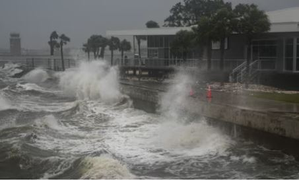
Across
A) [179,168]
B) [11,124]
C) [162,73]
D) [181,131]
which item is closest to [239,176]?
[179,168]

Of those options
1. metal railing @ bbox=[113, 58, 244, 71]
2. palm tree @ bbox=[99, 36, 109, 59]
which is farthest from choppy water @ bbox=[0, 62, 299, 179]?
palm tree @ bbox=[99, 36, 109, 59]

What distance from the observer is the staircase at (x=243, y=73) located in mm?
24986

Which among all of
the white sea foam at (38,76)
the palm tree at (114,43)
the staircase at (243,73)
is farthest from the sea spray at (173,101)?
the white sea foam at (38,76)

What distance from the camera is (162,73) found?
33125 mm

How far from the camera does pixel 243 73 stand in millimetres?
25281

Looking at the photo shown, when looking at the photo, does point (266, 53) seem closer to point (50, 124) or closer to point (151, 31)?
point (151, 31)

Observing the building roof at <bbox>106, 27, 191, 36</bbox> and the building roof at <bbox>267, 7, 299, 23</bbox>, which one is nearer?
the building roof at <bbox>267, 7, 299, 23</bbox>

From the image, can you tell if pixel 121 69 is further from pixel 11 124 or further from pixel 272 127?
pixel 272 127

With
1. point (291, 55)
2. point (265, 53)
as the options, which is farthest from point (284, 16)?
point (291, 55)

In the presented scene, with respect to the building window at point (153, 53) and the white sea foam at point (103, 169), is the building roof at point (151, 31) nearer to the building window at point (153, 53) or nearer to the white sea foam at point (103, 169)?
the building window at point (153, 53)

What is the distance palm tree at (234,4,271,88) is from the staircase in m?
0.28

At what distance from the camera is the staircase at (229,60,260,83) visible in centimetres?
2499

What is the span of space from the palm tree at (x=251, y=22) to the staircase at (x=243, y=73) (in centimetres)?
28

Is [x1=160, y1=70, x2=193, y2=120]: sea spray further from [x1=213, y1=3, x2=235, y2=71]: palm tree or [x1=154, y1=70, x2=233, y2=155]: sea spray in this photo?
[x1=213, y1=3, x2=235, y2=71]: palm tree
